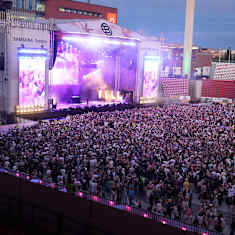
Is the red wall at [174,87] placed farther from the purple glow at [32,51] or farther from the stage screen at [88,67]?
the purple glow at [32,51]

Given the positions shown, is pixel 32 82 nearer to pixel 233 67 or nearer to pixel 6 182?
pixel 6 182

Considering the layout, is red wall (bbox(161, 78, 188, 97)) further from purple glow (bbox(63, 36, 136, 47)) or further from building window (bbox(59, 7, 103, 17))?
building window (bbox(59, 7, 103, 17))

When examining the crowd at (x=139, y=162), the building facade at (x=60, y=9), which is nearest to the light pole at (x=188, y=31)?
the building facade at (x=60, y=9)

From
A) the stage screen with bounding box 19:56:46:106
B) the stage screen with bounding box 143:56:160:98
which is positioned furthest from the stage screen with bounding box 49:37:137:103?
the stage screen with bounding box 19:56:46:106

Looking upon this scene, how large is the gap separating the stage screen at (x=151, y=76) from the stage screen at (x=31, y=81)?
13.0 meters

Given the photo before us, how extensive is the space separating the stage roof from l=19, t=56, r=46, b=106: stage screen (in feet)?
12.9

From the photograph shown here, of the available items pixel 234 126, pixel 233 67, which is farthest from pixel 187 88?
pixel 234 126

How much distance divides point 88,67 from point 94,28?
379 centimetres

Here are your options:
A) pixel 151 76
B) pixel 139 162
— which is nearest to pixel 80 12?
pixel 151 76

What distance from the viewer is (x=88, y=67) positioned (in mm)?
32719

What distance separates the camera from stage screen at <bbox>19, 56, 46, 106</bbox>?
24.6 meters

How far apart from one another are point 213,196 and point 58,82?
22.3 meters

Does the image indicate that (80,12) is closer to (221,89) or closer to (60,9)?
(60,9)

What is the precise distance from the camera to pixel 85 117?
21.7 m
